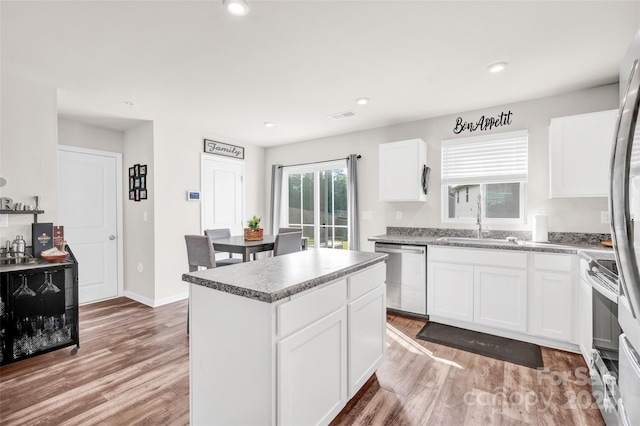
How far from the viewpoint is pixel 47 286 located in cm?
263

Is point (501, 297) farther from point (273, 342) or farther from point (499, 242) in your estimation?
point (273, 342)

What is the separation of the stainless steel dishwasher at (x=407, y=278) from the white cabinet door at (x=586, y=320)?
4.36 feet

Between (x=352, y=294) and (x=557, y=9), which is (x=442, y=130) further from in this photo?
(x=352, y=294)

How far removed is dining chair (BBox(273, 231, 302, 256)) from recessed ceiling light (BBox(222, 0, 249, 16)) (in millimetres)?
2069

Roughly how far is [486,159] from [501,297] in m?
1.60

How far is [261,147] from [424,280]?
12.1 feet

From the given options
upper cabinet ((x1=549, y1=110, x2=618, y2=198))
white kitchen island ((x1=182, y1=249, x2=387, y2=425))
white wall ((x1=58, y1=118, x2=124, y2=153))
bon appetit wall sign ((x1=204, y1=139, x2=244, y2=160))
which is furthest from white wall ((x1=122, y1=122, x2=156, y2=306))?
upper cabinet ((x1=549, y1=110, x2=618, y2=198))

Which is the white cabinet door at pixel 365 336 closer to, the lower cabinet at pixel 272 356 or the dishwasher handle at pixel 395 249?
the lower cabinet at pixel 272 356

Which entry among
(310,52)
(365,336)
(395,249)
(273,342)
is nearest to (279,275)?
(273,342)

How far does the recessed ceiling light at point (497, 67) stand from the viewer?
254 cm

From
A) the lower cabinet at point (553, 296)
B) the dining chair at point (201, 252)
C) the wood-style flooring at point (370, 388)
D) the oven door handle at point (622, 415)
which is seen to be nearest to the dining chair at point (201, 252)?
the dining chair at point (201, 252)

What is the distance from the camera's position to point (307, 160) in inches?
205

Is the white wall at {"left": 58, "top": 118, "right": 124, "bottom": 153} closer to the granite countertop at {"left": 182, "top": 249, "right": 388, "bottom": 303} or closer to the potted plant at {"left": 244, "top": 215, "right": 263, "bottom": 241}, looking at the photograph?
the potted plant at {"left": 244, "top": 215, "right": 263, "bottom": 241}

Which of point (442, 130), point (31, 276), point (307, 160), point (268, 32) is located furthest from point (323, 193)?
point (31, 276)
